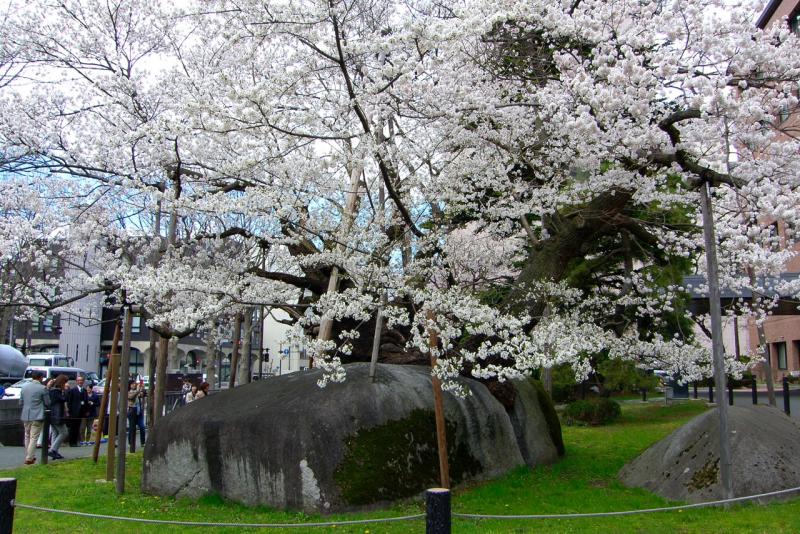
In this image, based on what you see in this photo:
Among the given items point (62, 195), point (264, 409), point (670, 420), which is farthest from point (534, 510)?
point (670, 420)

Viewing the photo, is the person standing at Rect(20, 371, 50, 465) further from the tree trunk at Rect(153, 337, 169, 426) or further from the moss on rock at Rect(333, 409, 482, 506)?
the moss on rock at Rect(333, 409, 482, 506)

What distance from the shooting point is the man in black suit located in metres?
15.0

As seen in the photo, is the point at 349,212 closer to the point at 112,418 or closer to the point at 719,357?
the point at 112,418

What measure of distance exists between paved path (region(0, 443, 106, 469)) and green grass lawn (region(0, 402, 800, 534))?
4.55 ft

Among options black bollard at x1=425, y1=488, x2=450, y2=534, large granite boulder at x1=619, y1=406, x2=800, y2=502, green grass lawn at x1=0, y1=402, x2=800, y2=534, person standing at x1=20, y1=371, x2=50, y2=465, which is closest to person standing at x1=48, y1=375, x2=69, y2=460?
person standing at x1=20, y1=371, x2=50, y2=465

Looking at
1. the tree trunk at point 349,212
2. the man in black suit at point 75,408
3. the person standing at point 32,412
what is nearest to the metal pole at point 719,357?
the tree trunk at point 349,212

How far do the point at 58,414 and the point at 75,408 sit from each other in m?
1.47

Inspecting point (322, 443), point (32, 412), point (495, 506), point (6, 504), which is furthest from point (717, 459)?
point (32, 412)

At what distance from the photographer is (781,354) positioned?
136ft

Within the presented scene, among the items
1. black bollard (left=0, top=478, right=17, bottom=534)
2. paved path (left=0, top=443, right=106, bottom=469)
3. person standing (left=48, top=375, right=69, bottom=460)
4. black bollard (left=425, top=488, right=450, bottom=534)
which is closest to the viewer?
black bollard (left=425, top=488, right=450, bottom=534)

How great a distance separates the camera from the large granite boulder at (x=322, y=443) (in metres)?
7.96

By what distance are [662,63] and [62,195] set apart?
9.21 metres

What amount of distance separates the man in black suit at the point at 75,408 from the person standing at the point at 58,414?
0.36 metres

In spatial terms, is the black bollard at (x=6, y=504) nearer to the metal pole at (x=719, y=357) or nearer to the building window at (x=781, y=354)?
the metal pole at (x=719, y=357)
